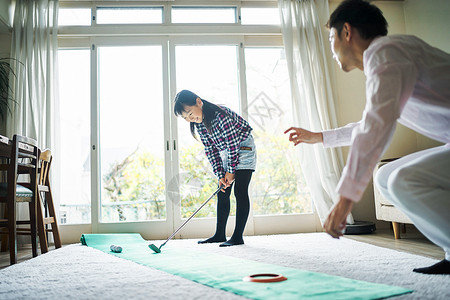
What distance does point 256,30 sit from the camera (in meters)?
4.06

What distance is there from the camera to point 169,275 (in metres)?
1.70

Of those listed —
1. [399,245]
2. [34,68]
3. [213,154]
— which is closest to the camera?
[399,245]

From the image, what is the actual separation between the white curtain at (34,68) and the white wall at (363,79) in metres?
2.78

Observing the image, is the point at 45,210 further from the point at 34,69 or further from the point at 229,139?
the point at 229,139

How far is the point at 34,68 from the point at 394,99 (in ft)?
11.6

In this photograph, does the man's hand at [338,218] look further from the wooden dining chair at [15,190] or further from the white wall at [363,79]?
the white wall at [363,79]

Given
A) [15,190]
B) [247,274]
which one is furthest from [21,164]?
[247,274]

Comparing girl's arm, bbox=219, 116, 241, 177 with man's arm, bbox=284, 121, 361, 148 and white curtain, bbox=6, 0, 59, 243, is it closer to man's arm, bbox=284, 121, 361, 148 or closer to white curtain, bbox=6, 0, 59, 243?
man's arm, bbox=284, 121, 361, 148

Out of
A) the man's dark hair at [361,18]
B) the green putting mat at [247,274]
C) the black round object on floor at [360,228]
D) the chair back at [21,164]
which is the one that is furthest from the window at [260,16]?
the man's dark hair at [361,18]

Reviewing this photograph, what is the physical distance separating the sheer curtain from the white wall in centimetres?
20

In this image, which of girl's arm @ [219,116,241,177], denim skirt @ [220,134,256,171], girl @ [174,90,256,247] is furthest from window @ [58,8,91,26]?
denim skirt @ [220,134,256,171]

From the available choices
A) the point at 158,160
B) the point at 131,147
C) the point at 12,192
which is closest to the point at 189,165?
the point at 158,160

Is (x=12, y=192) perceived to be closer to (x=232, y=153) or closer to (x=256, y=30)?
(x=232, y=153)

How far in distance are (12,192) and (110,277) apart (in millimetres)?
1054
